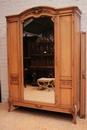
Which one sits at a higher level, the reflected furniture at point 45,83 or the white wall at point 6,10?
the white wall at point 6,10

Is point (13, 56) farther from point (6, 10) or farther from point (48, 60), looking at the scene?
point (6, 10)

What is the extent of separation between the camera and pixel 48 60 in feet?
9.53

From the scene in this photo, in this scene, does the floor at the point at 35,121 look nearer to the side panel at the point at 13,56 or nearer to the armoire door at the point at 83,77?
the armoire door at the point at 83,77

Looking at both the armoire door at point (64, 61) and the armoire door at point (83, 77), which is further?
the armoire door at point (83, 77)

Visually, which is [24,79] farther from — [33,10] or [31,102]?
[33,10]

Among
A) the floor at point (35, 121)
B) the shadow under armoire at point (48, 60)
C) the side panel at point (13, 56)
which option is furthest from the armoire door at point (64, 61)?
the side panel at point (13, 56)

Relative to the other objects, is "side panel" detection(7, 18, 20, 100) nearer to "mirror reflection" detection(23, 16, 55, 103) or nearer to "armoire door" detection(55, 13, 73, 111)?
"mirror reflection" detection(23, 16, 55, 103)

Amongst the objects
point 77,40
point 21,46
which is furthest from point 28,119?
point 77,40

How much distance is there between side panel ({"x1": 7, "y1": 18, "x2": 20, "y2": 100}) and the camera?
313cm

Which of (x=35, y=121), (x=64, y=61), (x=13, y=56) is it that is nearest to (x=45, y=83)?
(x=64, y=61)

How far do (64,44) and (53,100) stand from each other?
1.02 m

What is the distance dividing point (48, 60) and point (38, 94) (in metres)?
0.67

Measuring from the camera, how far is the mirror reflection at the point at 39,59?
2852 mm

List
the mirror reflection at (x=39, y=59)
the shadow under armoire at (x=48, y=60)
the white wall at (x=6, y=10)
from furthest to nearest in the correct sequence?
the white wall at (x=6, y=10) → the mirror reflection at (x=39, y=59) → the shadow under armoire at (x=48, y=60)
